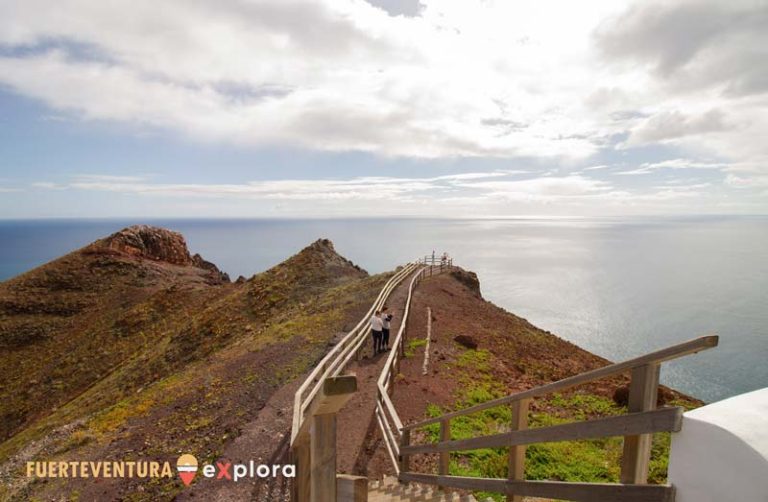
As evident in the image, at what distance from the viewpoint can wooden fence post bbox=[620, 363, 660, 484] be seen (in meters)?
2.44

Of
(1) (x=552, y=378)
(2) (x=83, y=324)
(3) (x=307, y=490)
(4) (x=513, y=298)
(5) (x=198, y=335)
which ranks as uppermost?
(3) (x=307, y=490)

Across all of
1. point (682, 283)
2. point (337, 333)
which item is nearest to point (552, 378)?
point (337, 333)

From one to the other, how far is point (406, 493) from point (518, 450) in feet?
12.0

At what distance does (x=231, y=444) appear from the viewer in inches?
374

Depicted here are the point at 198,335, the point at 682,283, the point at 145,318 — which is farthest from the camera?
the point at 682,283

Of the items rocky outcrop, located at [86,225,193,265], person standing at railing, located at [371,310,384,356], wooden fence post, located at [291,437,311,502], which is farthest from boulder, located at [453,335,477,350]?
rocky outcrop, located at [86,225,193,265]

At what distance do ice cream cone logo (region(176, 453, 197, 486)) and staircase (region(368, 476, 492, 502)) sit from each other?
3874 mm

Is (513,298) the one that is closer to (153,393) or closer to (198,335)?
(198,335)

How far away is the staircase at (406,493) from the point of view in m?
6.27

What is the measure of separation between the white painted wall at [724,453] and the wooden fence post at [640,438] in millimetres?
488

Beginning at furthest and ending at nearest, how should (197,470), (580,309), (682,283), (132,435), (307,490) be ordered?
(682,283) < (580,309) < (132,435) < (197,470) < (307,490)

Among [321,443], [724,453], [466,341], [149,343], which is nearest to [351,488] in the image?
[321,443]

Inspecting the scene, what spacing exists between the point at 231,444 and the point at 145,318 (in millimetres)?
31517

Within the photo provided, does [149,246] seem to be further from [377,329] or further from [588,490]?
[588,490]
